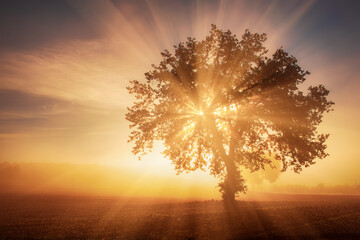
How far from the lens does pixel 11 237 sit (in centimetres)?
1241

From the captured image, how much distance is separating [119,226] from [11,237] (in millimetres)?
5846

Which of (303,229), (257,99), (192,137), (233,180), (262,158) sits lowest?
(303,229)

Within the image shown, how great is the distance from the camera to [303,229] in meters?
11.5

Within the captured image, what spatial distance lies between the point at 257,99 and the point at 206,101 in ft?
16.3

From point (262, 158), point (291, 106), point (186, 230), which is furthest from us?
point (262, 158)

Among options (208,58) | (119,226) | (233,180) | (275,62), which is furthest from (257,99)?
(119,226)

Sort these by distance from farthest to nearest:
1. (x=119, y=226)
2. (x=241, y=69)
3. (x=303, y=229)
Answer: (x=241, y=69) → (x=119, y=226) → (x=303, y=229)

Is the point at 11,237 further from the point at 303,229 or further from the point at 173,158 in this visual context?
the point at 303,229

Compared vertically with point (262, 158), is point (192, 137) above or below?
above

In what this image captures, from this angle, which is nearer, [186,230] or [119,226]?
[186,230]

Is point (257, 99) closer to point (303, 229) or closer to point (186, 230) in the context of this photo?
point (303, 229)

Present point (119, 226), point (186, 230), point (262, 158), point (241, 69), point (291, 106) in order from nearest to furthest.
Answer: point (186, 230) → point (119, 226) → point (291, 106) → point (241, 69) → point (262, 158)

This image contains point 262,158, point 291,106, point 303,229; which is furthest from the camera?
point 262,158

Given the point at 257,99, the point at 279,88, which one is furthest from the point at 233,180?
the point at 279,88
